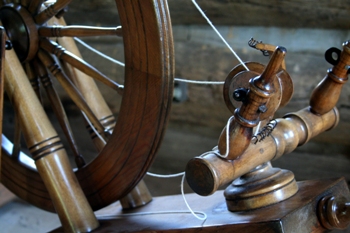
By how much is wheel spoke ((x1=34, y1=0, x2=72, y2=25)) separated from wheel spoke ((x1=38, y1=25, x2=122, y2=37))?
2cm

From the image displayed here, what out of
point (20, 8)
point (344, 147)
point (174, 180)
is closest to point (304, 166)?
point (344, 147)

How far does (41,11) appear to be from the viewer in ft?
3.89

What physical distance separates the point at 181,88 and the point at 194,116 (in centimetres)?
14

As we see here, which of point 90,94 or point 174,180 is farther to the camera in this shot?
point 174,180

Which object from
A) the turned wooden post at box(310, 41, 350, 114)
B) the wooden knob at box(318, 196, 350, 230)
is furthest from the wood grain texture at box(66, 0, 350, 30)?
the wooden knob at box(318, 196, 350, 230)

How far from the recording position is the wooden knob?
0.92 metres

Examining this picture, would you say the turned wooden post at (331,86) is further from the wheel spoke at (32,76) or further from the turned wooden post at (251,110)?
the wheel spoke at (32,76)

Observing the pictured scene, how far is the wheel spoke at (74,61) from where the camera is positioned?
1.14 m

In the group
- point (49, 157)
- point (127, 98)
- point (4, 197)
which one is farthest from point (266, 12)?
point (4, 197)

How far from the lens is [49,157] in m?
1.11

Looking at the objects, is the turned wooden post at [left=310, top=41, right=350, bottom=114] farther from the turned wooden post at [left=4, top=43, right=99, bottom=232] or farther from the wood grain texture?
the wood grain texture

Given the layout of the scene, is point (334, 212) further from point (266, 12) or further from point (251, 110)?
point (266, 12)

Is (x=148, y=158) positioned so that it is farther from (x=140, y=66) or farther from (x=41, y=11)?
(x=41, y=11)

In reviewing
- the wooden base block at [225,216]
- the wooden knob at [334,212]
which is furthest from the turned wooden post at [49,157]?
the wooden knob at [334,212]
